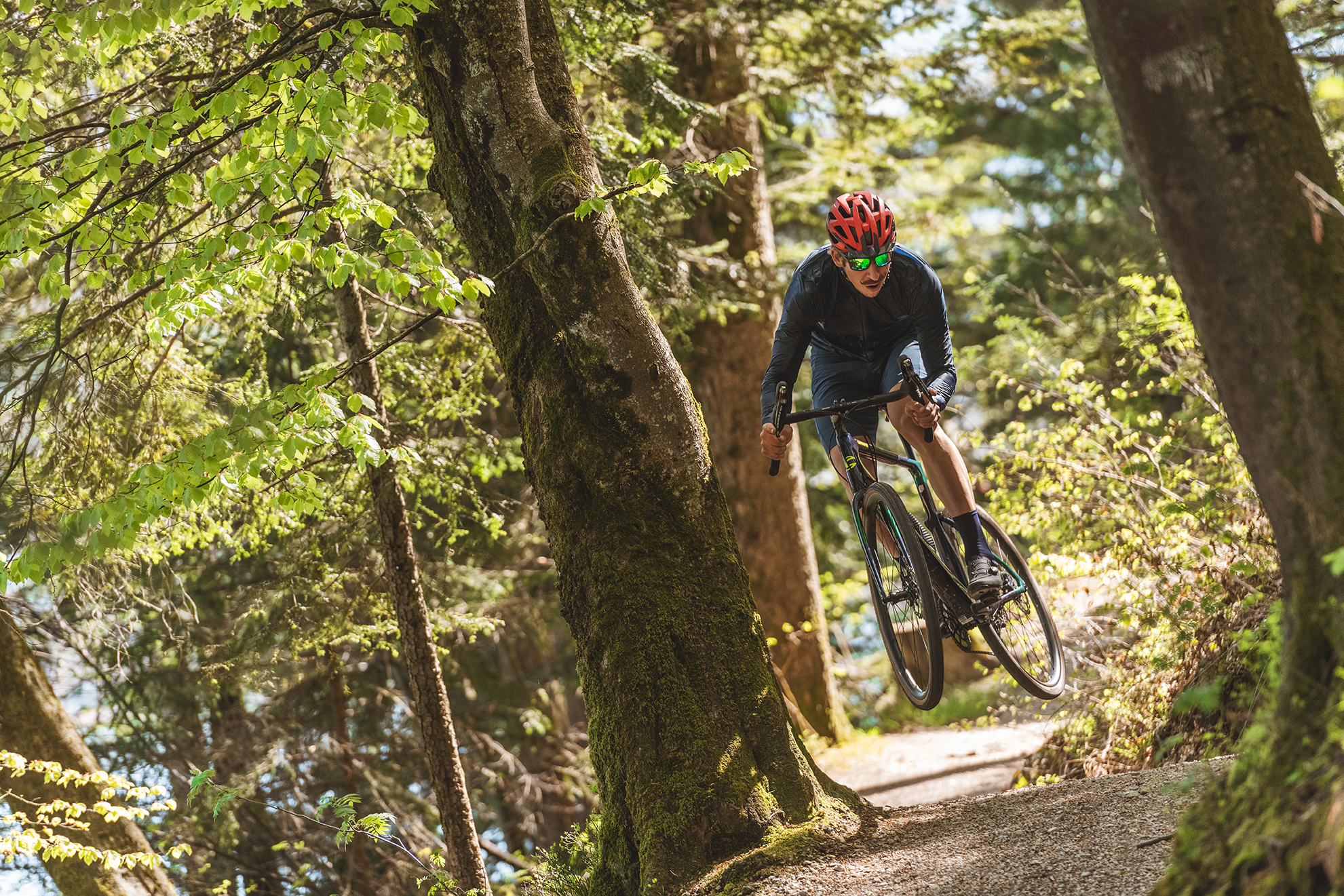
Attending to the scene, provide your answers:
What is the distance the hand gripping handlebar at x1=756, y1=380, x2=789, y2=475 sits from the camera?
4.50 m

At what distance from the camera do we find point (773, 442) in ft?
15.1

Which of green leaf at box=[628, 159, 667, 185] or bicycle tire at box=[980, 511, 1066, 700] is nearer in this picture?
green leaf at box=[628, 159, 667, 185]

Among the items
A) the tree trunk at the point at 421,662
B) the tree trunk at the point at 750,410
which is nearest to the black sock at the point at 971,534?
the tree trunk at the point at 421,662

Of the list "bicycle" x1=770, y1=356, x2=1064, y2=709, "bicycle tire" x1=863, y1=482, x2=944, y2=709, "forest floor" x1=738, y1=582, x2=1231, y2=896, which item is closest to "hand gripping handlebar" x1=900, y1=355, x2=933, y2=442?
"bicycle" x1=770, y1=356, x2=1064, y2=709

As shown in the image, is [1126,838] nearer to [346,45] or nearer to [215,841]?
[346,45]

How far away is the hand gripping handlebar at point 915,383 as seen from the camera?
4316 mm

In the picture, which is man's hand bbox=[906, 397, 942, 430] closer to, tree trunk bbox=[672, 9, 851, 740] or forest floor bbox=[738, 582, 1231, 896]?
forest floor bbox=[738, 582, 1231, 896]

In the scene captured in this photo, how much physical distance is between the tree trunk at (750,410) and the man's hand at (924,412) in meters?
5.01

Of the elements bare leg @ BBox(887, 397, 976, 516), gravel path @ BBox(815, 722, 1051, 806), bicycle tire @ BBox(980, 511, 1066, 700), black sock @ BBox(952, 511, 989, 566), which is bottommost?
gravel path @ BBox(815, 722, 1051, 806)

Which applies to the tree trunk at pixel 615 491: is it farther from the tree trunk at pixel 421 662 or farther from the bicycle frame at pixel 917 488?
the tree trunk at pixel 421 662

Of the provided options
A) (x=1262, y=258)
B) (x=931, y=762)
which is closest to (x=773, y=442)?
(x=1262, y=258)

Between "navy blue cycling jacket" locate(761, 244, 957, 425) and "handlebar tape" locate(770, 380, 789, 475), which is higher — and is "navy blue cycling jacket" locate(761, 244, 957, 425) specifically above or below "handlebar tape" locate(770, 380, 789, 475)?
above

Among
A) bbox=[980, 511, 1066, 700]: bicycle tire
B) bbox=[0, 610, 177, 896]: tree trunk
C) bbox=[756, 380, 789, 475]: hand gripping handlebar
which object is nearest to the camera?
bbox=[756, 380, 789, 475]: hand gripping handlebar

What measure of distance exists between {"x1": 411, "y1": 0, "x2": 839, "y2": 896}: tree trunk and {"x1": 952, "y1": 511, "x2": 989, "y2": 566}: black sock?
1.29m
